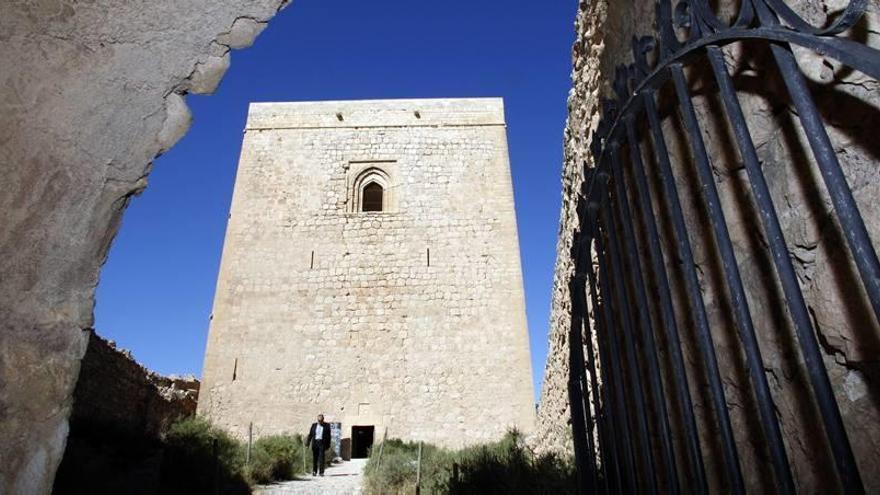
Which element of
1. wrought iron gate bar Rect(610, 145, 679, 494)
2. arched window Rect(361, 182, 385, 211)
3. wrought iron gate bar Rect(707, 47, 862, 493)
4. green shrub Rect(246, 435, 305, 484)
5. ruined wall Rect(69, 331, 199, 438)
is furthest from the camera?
arched window Rect(361, 182, 385, 211)

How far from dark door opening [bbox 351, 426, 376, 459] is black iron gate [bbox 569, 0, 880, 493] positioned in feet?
34.9

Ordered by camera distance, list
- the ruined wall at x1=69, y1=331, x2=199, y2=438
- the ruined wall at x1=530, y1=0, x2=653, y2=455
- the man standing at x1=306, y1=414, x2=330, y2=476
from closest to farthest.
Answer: the ruined wall at x1=530, y1=0, x2=653, y2=455
the man standing at x1=306, y1=414, x2=330, y2=476
the ruined wall at x1=69, y1=331, x2=199, y2=438

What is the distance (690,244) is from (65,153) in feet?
6.06

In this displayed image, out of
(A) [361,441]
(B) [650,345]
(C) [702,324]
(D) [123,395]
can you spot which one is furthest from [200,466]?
(C) [702,324]

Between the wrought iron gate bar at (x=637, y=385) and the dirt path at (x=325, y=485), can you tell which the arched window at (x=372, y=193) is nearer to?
the dirt path at (x=325, y=485)

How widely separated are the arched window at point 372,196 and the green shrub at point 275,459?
596 cm

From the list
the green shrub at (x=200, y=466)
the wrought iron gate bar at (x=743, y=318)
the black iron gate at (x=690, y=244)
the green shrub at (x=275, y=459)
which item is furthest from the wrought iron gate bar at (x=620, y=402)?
the green shrub at (x=275, y=459)

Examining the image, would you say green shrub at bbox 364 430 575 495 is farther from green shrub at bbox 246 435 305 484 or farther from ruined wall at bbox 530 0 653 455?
green shrub at bbox 246 435 305 484

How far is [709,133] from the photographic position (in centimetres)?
158

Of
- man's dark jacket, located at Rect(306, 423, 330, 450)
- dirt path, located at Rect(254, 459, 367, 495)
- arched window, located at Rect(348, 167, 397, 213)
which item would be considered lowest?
dirt path, located at Rect(254, 459, 367, 495)

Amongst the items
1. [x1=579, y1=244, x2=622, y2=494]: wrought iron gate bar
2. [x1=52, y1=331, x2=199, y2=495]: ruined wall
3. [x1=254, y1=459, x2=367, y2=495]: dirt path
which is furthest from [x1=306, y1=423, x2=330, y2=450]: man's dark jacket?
[x1=579, y1=244, x2=622, y2=494]: wrought iron gate bar

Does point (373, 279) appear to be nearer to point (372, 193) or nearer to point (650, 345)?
point (372, 193)

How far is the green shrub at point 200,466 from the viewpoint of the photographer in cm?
652

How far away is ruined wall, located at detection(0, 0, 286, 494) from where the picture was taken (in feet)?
4.12
